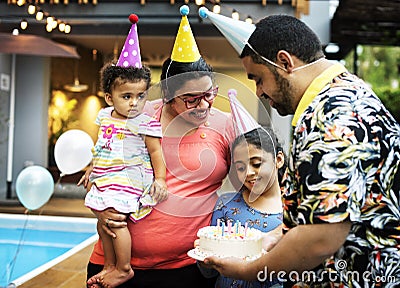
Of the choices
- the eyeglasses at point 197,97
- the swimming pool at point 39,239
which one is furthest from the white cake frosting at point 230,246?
the swimming pool at point 39,239

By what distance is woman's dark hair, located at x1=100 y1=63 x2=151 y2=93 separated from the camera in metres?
2.09

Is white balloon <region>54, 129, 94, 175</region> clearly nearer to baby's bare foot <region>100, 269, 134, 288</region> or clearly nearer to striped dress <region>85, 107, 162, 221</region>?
striped dress <region>85, 107, 162, 221</region>

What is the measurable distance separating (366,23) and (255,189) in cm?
657

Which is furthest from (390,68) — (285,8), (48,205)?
(48,205)

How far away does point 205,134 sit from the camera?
1.95 metres

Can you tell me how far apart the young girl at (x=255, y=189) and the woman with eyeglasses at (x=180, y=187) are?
0.06 metres

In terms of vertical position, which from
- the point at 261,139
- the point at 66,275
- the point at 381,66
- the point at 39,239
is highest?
the point at 261,139

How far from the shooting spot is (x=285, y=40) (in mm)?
1285

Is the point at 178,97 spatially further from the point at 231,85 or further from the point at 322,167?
the point at 322,167

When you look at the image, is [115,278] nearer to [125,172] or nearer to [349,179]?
[125,172]

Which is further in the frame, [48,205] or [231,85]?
[48,205]

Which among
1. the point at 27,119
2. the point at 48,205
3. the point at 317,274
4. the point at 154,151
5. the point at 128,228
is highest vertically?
the point at 154,151

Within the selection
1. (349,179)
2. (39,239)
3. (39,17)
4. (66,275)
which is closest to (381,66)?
(39,17)

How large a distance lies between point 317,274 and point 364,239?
163 millimetres
